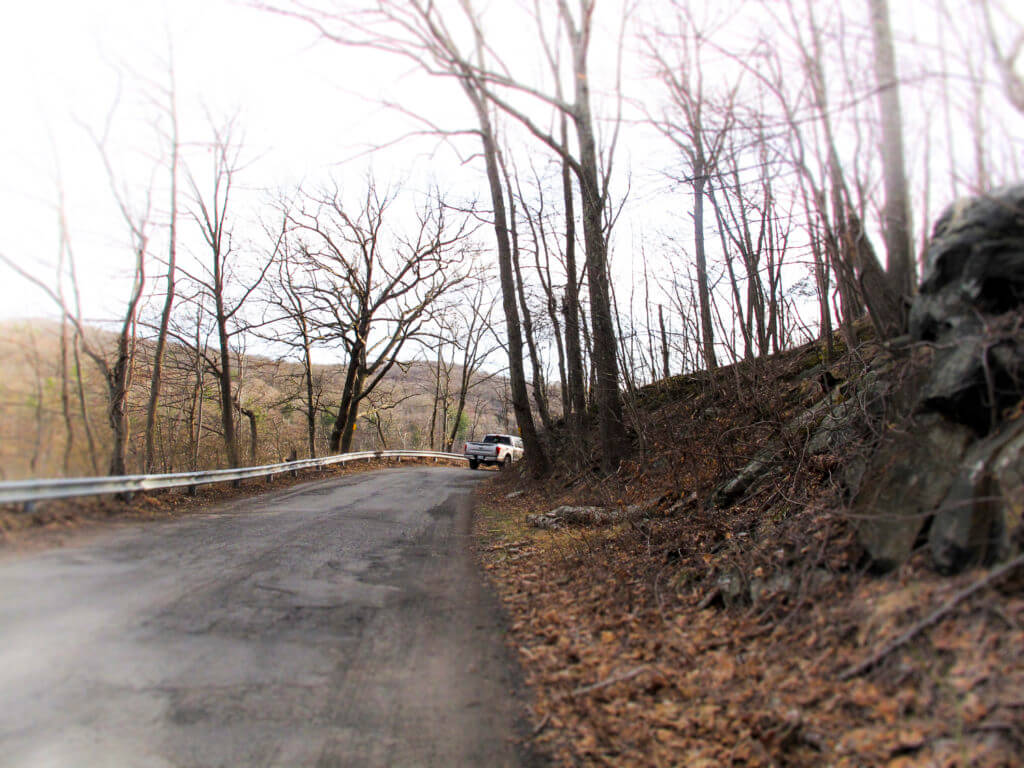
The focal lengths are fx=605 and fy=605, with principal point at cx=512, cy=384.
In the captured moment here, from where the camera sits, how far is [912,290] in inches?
208

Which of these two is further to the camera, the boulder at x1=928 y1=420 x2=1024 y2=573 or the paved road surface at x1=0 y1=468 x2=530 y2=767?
the boulder at x1=928 y1=420 x2=1024 y2=573

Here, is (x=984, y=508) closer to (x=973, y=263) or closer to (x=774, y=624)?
(x=774, y=624)

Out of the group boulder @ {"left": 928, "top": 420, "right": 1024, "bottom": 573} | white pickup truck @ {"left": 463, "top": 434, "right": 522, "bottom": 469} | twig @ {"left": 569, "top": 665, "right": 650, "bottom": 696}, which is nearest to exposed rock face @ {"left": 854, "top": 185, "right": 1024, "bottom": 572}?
boulder @ {"left": 928, "top": 420, "right": 1024, "bottom": 573}

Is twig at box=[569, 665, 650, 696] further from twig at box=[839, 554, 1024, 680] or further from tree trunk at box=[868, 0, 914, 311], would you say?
tree trunk at box=[868, 0, 914, 311]

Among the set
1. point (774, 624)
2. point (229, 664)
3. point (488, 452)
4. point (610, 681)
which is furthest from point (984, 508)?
point (488, 452)

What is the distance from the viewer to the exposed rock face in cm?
369

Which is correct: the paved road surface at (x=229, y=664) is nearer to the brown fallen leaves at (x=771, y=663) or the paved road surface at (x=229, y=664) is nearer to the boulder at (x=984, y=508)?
the brown fallen leaves at (x=771, y=663)

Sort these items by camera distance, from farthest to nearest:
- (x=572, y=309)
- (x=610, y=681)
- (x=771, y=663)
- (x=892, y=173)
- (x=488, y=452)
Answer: (x=488, y=452) → (x=572, y=309) → (x=892, y=173) → (x=610, y=681) → (x=771, y=663)

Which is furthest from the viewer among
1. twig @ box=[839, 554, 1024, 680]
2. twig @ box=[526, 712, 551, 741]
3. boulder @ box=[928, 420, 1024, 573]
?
twig @ box=[526, 712, 551, 741]

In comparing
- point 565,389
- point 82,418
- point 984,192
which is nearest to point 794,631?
point 984,192

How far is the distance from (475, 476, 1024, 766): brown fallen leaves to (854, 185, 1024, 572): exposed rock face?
0.97 feet

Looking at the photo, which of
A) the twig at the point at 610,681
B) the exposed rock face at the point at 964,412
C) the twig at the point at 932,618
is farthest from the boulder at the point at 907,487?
the twig at the point at 610,681

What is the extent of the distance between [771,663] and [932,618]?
1047mm

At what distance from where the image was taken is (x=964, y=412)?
436 centimetres
